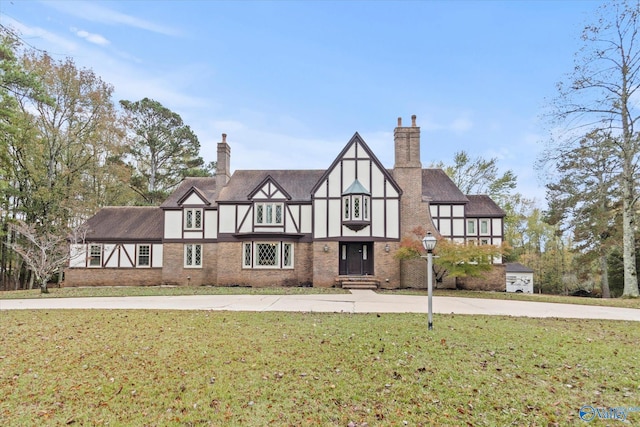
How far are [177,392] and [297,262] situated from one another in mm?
17875

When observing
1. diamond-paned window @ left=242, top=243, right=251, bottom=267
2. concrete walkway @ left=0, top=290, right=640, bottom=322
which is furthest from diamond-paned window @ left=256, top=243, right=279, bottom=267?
concrete walkway @ left=0, top=290, right=640, bottom=322

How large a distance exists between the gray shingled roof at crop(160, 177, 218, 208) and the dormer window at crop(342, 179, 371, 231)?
30.7 feet

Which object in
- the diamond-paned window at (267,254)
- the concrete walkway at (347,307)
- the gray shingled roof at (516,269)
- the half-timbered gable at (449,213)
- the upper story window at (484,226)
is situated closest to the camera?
the concrete walkway at (347,307)

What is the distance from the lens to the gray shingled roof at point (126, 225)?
83.2 ft

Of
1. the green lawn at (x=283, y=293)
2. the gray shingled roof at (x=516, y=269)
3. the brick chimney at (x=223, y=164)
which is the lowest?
the gray shingled roof at (x=516, y=269)

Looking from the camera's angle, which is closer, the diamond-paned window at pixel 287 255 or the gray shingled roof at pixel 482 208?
the diamond-paned window at pixel 287 255

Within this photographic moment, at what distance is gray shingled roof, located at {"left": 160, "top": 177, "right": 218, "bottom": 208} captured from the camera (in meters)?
24.9

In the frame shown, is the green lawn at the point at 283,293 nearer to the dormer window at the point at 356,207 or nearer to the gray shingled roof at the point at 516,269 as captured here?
the dormer window at the point at 356,207

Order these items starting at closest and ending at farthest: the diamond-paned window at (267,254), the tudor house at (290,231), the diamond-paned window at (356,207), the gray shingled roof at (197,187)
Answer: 1. the diamond-paned window at (356,207)
2. the tudor house at (290,231)
3. the diamond-paned window at (267,254)
4. the gray shingled roof at (197,187)

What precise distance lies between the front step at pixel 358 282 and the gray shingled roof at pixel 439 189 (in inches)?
317

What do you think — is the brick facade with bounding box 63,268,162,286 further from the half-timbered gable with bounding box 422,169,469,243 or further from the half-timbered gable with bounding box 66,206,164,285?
the half-timbered gable with bounding box 422,169,469,243

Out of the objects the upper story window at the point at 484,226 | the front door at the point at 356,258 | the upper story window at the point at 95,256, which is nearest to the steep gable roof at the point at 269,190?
the front door at the point at 356,258

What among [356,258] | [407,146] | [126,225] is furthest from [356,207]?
[126,225]

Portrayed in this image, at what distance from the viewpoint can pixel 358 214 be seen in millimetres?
21969
